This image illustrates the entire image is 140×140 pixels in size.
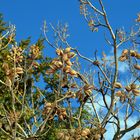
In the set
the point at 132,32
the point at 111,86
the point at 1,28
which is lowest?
the point at 111,86

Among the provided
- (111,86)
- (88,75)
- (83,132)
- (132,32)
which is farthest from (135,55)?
(132,32)

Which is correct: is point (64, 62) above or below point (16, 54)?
below

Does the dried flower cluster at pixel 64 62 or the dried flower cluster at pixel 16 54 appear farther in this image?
the dried flower cluster at pixel 16 54

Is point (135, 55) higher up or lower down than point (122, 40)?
lower down

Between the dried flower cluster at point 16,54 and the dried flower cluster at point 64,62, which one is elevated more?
the dried flower cluster at point 16,54

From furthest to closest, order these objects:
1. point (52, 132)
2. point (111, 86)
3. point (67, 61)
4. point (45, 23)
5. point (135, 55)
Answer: point (52, 132), point (45, 23), point (111, 86), point (135, 55), point (67, 61)

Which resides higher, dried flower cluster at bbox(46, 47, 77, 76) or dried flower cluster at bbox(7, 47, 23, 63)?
dried flower cluster at bbox(7, 47, 23, 63)

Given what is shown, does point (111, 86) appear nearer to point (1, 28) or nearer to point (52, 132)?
point (52, 132)

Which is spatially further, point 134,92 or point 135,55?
point 135,55

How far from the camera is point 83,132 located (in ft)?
20.1

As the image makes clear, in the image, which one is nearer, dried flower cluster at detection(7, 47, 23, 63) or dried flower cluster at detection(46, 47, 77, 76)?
dried flower cluster at detection(46, 47, 77, 76)

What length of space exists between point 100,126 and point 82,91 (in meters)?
0.63

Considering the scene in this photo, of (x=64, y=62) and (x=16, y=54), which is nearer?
(x=64, y=62)

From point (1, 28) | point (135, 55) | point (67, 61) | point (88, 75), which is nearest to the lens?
point (67, 61)
